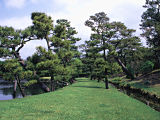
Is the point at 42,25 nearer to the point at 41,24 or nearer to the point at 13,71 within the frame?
the point at 41,24

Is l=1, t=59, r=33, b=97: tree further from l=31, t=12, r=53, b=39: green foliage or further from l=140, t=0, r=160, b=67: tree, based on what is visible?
l=140, t=0, r=160, b=67: tree

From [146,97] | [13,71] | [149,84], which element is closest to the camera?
[13,71]

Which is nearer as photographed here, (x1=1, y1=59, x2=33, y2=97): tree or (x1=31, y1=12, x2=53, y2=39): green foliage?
(x1=1, y1=59, x2=33, y2=97): tree

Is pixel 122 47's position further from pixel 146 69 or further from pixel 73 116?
pixel 73 116

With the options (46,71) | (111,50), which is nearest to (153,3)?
(111,50)

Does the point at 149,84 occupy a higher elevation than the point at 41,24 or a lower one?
lower

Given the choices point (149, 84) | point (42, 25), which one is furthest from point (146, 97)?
point (42, 25)

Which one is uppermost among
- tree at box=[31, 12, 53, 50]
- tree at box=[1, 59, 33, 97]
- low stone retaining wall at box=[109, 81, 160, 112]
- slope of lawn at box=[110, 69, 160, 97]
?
tree at box=[31, 12, 53, 50]

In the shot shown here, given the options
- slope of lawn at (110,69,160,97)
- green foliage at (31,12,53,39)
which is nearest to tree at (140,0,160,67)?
slope of lawn at (110,69,160,97)

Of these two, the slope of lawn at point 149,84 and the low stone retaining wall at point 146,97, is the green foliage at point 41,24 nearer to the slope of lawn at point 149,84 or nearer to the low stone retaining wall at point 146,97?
the slope of lawn at point 149,84

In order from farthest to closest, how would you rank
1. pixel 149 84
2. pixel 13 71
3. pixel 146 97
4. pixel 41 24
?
pixel 149 84 → pixel 41 24 → pixel 146 97 → pixel 13 71

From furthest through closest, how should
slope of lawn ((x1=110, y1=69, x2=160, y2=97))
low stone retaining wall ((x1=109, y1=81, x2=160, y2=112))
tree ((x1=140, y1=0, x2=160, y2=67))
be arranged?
tree ((x1=140, y1=0, x2=160, y2=67)) < slope of lawn ((x1=110, y1=69, x2=160, y2=97)) < low stone retaining wall ((x1=109, y1=81, x2=160, y2=112))

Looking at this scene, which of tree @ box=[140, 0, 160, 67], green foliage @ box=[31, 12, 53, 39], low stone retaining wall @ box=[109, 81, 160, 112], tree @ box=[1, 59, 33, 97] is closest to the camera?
low stone retaining wall @ box=[109, 81, 160, 112]

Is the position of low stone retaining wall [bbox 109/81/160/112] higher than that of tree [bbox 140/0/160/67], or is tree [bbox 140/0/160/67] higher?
tree [bbox 140/0/160/67]
